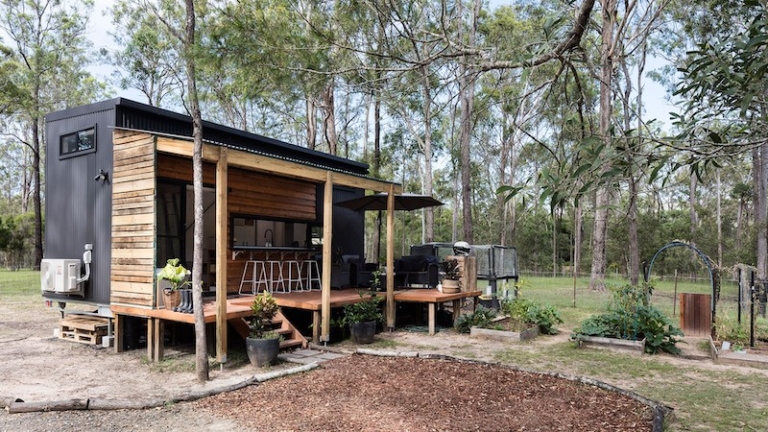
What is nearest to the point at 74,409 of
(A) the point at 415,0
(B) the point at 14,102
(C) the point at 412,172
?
(A) the point at 415,0

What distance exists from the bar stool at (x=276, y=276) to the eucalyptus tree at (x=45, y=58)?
17032 mm

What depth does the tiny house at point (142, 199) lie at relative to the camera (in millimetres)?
6234

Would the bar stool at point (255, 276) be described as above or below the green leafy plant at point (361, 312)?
above

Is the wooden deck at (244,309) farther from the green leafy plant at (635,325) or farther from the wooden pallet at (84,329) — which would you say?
the green leafy plant at (635,325)

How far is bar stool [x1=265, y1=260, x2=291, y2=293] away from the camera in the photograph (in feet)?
29.2

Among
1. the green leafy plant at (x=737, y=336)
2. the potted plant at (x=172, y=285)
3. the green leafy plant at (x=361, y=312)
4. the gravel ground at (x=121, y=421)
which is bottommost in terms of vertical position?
the gravel ground at (x=121, y=421)

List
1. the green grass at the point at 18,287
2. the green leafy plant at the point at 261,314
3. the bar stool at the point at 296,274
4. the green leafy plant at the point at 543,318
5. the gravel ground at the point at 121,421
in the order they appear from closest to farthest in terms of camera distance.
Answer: the gravel ground at the point at 121,421 < the green leafy plant at the point at 261,314 < the green leafy plant at the point at 543,318 < the bar stool at the point at 296,274 < the green grass at the point at 18,287

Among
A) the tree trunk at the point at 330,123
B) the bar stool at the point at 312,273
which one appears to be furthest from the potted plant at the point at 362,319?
the tree trunk at the point at 330,123

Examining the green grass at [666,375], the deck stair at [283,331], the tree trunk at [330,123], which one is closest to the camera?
the green grass at [666,375]

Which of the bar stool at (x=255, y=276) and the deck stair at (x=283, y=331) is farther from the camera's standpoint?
the bar stool at (x=255, y=276)

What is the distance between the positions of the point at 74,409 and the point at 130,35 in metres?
23.2

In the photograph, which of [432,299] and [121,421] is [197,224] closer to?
[121,421]

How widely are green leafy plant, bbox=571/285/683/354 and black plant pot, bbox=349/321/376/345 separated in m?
2.84

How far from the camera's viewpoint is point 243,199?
28.9 feet
